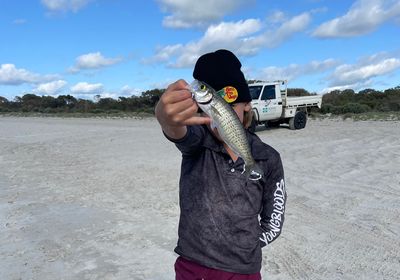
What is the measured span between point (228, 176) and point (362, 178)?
6929 millimetres

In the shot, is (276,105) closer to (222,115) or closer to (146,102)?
(222,115)

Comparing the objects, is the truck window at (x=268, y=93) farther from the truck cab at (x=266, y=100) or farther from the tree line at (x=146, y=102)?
the tree line at (x=146, y=102)

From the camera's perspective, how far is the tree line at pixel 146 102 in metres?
32.0

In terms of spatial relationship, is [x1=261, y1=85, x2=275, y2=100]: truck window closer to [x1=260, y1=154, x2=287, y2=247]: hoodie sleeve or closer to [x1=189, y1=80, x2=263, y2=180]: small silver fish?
[x1=260, y1=154, x2=287, y2=247]: hoodie sleeve

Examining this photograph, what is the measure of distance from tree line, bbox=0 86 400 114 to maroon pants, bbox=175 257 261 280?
18.3 metres

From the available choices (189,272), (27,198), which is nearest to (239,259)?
(189,272)

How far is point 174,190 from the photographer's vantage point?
8039 millimetres

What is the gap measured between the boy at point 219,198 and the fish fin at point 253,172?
3cm

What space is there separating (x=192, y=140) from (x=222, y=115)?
1.36ft

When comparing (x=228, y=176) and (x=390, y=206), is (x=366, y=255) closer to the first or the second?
(x=390, y=206)

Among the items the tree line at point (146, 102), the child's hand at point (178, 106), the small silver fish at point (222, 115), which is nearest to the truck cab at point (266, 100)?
the tree line at point (146, 102)

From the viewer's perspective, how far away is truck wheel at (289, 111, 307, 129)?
18.8m

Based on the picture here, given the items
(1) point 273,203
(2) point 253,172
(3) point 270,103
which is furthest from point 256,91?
(2) point 253,172

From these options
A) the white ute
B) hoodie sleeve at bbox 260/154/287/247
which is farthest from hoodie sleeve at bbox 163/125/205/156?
the white ute
